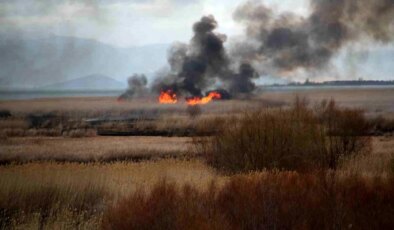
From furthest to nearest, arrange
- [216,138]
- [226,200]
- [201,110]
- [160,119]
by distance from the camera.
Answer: [201,110]
[160,119]
[216,138]
[226,200]

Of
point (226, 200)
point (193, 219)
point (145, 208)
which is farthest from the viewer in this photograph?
point (226, 200)

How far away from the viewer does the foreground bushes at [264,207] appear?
319 inches

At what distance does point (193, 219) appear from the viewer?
7805 millimetres

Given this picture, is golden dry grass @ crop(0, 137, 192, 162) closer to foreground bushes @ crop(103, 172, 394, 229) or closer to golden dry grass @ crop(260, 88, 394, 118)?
golden dry grass @ crop(260, 88, 394, 118)

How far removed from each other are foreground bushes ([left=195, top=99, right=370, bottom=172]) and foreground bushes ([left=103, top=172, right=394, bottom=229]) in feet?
15.7

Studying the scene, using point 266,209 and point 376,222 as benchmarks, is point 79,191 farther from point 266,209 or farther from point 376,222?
point 376,222

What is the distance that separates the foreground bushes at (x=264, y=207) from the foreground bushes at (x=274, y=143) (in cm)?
478

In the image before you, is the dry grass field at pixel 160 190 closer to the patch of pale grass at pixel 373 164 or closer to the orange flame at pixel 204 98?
the patch of pale grass at pixel 373 164

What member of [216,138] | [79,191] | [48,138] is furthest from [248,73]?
[79,191]

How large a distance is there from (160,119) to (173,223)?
84.8 ft

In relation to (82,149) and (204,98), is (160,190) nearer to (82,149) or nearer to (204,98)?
(82,149)

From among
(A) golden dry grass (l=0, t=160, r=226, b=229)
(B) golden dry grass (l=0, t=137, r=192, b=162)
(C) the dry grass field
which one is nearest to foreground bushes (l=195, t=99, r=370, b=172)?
(C) the dry grass field

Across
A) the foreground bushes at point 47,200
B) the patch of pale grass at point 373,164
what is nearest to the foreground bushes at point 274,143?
the patch of pale grass at point 373,164

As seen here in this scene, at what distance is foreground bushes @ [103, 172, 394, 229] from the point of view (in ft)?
26.6
